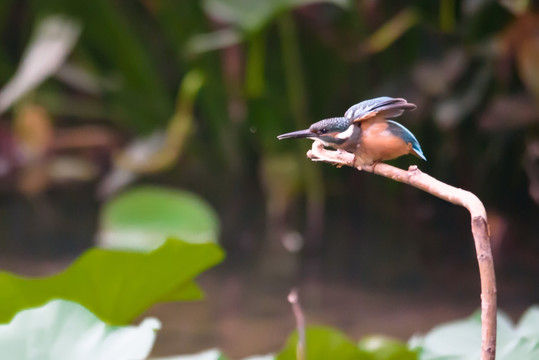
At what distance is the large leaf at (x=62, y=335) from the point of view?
9.6 inches

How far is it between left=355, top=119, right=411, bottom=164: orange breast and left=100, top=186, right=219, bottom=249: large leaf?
67 centimetres

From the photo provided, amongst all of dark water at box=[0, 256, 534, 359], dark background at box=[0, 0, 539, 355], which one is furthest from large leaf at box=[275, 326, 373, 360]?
dark water at box=[0, 256, 534, 359]

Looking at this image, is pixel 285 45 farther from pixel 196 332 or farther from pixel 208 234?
pixel 196 332

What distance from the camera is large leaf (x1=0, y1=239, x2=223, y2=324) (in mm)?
266

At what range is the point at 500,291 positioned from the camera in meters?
0.72

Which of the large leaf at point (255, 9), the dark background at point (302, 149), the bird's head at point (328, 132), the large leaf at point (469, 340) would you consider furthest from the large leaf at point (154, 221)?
the bird's head at point (328, 132)

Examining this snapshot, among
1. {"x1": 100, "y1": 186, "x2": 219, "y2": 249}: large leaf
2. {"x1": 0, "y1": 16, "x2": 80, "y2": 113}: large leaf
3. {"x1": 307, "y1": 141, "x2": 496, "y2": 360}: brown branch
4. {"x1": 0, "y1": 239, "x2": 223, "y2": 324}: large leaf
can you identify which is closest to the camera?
{"x1": 307, "y1": 141, "x2": 496, "y2": 360}: brown branch

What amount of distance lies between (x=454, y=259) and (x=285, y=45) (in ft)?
1.49

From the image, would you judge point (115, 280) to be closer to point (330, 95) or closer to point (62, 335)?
point (62, 335)

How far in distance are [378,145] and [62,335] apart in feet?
0.52

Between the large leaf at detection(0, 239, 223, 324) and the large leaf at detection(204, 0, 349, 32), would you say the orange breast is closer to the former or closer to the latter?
the large leaf at detection(0, 239, 223, 324)

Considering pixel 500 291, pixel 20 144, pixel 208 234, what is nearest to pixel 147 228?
pixel 208 234

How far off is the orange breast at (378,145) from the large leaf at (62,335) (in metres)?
0.12

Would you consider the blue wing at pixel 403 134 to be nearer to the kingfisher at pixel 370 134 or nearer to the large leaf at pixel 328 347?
the kingfisher at pixel 370 134
